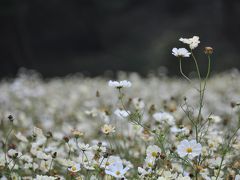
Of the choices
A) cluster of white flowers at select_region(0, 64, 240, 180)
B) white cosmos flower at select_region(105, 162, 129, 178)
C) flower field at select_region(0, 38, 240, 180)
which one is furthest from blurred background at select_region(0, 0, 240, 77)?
white cosmos flower at select_region(105, 162, 129, 178)

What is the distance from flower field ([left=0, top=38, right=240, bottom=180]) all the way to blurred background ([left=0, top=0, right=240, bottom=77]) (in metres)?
9.13

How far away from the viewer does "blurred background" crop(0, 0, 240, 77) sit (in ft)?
55.9

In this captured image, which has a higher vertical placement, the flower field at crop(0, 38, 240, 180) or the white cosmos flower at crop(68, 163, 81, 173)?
the flower field at crop(0, 38, 240, 180)

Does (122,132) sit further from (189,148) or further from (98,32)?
(98,32)

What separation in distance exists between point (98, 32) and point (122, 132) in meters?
16.9

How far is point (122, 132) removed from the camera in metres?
3.65

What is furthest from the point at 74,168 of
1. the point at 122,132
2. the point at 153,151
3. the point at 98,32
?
the point at 98,32

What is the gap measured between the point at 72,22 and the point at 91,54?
5.22 feet

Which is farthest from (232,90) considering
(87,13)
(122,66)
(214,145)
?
(87,13)

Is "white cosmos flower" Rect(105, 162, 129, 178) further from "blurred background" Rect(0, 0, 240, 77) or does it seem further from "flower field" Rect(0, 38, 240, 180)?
"blurred background" Rect(0, 0, 240, 77)

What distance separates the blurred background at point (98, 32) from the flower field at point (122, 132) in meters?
9.13

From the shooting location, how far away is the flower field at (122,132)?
213 cm

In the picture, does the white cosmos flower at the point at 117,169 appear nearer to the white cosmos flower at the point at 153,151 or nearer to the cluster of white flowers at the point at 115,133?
the cluster of white flowers at the point at 115,133

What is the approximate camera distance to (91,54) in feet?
66.0
